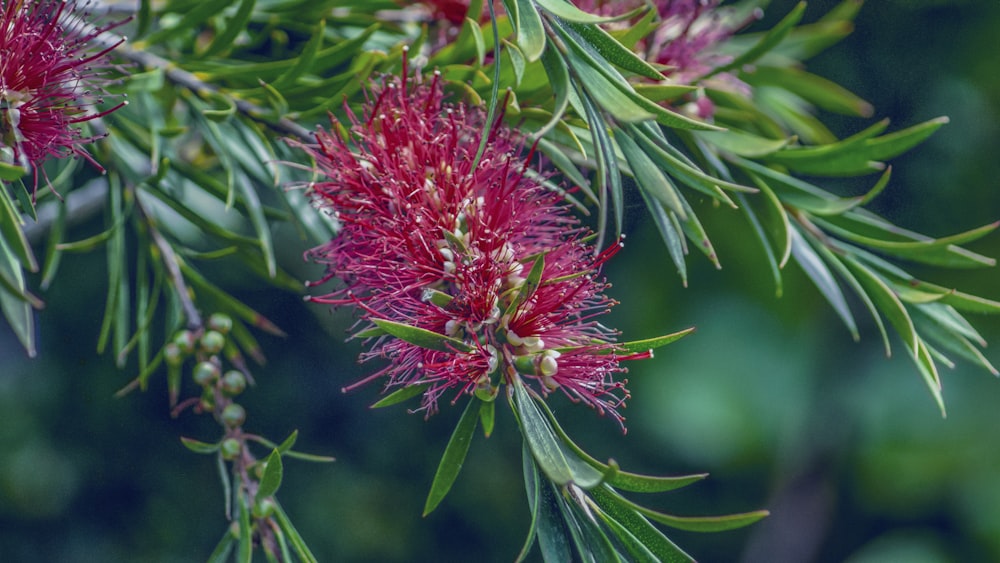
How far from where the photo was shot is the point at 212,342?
A: 407mm

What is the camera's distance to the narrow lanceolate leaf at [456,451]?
31 cm

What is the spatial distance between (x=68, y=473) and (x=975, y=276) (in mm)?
1364

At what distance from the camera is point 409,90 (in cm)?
39

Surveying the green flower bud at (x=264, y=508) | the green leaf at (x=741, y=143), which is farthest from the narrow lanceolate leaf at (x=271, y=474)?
the green leaf at (x=741, y=143)

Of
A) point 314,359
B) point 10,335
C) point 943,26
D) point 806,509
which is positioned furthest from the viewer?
point 806,509

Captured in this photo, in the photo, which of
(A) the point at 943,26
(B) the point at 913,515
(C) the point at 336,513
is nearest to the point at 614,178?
(C) the point at 336,513

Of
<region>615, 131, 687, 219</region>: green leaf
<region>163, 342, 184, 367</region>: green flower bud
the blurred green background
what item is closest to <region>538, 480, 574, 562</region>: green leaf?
<region>615, 131, 687, 219</region>: green leaf

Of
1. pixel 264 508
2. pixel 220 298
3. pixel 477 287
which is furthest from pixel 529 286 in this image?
pixel 220 298

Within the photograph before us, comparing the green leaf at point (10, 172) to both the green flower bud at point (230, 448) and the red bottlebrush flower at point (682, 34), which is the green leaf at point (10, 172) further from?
the red bottlebrush flower at point (682, 34)

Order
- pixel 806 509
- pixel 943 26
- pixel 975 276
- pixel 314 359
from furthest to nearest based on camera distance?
pixel 806 509 < pixel 975 276 < pixel 943 26 < pixel 314 359

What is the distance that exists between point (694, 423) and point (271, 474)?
120 centimetres

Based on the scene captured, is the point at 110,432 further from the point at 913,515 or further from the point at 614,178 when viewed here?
the point at 913,515

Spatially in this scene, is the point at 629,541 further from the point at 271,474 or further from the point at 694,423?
the point at 694,423

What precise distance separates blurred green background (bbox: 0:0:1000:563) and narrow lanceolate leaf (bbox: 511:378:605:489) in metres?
0.66
